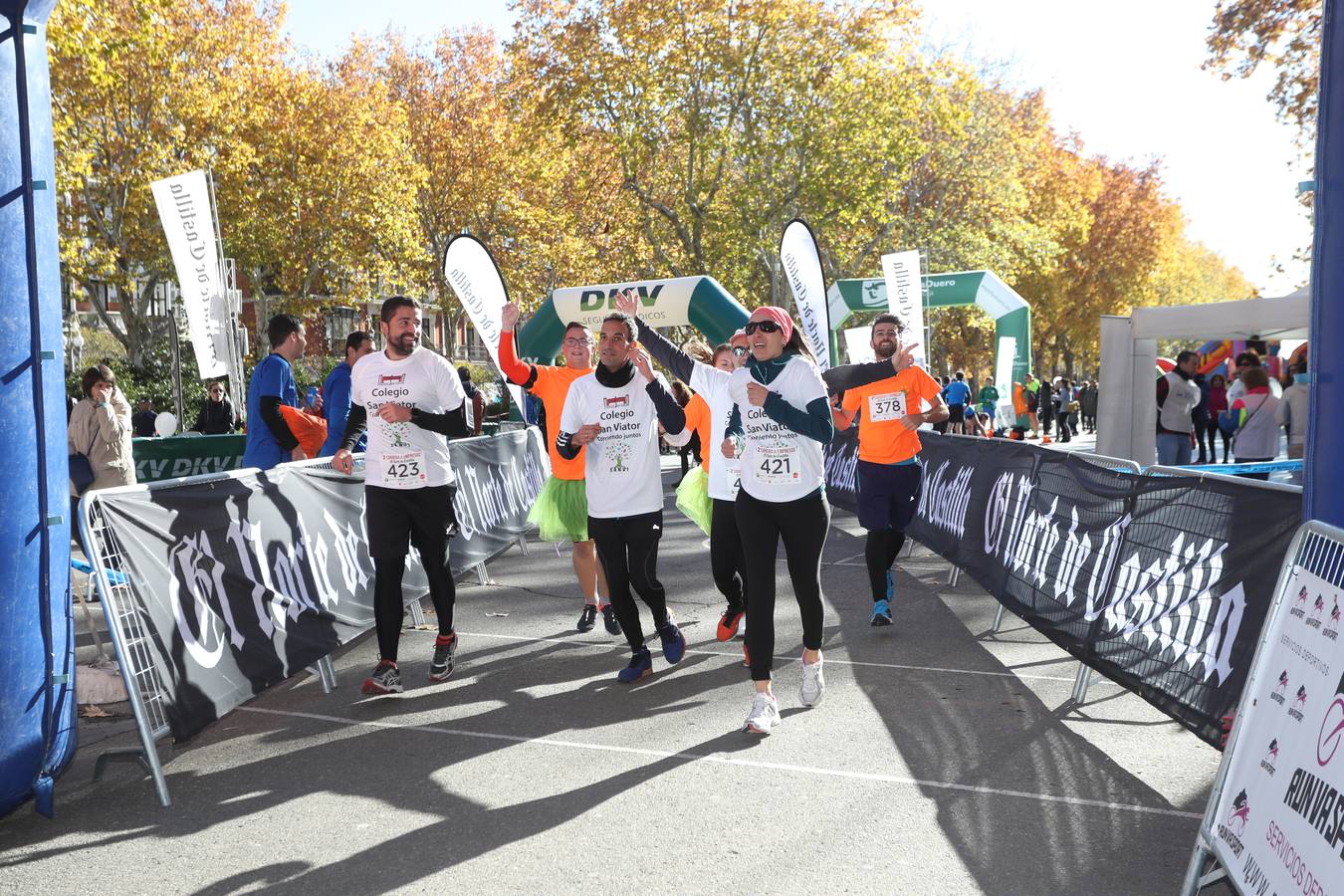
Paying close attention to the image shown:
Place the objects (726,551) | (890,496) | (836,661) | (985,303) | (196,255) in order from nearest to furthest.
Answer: (836,661) → (726,551) → (890,496) → (196,255) → (985,303)

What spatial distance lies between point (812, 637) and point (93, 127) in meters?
28.7

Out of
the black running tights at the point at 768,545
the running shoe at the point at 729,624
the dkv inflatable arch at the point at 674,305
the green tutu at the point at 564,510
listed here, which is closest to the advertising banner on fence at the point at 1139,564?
the black running tights at the point at 768,545

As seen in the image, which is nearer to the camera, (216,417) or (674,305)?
(674,305)

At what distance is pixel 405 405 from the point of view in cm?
616

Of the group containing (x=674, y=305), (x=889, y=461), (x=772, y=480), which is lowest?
(x=889, y=461)

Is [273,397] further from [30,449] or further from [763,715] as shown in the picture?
[763,715]

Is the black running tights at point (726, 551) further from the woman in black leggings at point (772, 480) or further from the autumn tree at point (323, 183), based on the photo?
the autumn tree at point (323, 183)

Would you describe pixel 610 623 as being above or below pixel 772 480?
below

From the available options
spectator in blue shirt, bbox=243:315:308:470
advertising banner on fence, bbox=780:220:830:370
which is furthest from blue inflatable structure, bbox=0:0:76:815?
advertising banner on fence, bbox=780:220:830:370

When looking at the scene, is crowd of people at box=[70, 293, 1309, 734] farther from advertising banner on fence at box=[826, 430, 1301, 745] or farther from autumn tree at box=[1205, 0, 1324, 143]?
autumn tree at box=[1205, 0, 1324, 143]

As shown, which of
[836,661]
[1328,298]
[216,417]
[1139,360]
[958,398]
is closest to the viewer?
[1328,298]

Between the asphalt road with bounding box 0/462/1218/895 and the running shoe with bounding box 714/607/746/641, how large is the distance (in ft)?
1.10

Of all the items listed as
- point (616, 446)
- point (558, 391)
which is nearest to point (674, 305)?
point (558, 391)

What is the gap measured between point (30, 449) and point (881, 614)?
5161 mm
